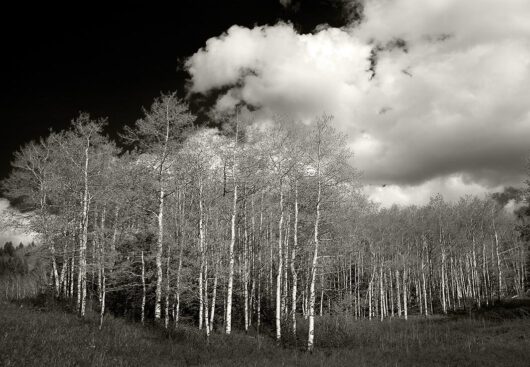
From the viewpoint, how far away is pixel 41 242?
19438mm

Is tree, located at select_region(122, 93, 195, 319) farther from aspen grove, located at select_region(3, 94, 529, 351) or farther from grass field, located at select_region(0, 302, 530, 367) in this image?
grass field, located at select_region(0, 302, 530, 367)

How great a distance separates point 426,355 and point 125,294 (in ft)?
62.0

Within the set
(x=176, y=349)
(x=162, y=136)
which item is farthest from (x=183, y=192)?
(x=176, y=349)

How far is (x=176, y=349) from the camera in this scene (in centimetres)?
1191

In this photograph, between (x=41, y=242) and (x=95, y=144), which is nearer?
(x=95, y=144)

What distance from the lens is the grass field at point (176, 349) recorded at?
8836 mm

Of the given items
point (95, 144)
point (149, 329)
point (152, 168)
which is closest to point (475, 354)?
point (149, 329)

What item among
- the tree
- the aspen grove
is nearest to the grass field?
the aspen grove

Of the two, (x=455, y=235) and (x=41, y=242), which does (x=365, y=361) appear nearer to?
(x=41, y=242)

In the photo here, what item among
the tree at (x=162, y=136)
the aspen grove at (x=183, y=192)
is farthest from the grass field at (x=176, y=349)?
the tree at (x=162, y=136)

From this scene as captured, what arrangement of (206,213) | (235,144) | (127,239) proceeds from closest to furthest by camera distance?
(235,144) < (206,213) < (127,239)

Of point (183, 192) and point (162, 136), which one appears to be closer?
point (162, 136)

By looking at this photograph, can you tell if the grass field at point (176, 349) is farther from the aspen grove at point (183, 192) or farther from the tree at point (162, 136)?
the tree at point (162, 136)

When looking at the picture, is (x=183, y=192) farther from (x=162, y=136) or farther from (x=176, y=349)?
(x=176, y=349)
